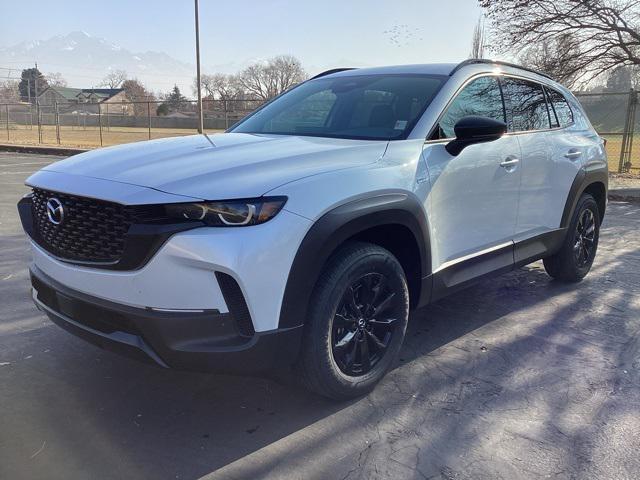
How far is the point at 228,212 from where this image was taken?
2.38 metres

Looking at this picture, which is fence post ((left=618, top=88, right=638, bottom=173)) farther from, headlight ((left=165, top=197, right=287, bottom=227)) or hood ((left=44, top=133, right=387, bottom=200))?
headlight ((left=165, top=197, right=287, bottom=227))

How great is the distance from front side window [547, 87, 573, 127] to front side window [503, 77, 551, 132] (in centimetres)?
17

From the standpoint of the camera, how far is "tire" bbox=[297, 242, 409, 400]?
2.68 meters

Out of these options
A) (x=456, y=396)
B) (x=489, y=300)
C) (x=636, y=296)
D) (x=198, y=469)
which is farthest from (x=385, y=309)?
(x=636, y=296)

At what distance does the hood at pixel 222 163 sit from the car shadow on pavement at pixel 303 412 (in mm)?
1192

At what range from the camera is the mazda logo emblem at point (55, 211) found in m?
2.66

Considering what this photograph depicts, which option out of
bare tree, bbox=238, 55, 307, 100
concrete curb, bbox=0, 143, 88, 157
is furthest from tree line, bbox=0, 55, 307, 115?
concrete curb, bbox=0, 143, 88, 157

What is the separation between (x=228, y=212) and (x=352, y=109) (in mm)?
1757

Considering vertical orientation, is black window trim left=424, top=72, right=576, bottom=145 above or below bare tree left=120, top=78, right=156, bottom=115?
below

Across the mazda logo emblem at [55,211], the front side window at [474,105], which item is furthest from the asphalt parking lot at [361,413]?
the front side window at [474,105]

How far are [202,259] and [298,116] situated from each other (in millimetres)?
1966

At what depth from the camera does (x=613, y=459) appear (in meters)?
2.58

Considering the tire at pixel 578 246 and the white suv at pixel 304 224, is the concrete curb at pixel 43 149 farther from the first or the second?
the tire at pixel 578 246

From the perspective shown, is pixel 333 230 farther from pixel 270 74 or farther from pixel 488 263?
pixel 270 74
